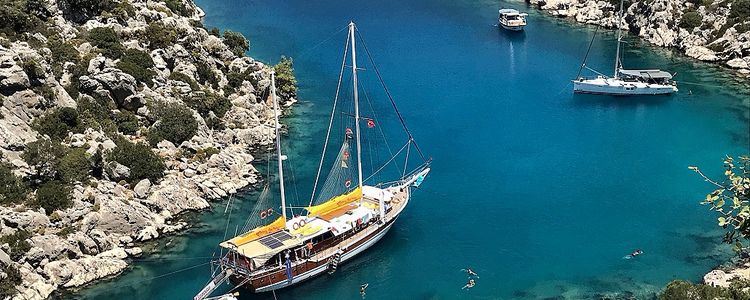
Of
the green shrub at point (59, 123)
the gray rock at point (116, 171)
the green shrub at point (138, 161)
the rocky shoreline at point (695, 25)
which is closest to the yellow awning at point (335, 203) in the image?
the green shrub at point (138, 161)

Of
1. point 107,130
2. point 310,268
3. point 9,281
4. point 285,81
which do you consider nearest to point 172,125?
point 107,130

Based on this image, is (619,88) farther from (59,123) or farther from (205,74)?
(59,123)

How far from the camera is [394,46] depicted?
142000mm

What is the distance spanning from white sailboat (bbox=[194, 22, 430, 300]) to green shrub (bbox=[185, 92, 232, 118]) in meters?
23.4

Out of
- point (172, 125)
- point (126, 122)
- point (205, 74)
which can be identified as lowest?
point (172, 125)

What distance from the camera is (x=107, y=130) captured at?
83.6 meters

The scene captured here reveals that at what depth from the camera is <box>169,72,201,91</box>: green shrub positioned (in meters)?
98.3

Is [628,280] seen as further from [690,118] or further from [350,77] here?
[350,77]

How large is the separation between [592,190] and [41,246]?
57.3m

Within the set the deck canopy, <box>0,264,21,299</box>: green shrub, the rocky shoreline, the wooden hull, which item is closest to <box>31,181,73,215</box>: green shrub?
<box>0,264,21,299</box>: green shrub

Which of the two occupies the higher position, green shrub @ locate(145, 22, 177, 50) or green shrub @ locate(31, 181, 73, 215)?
green shrub @ locate(145, 22, 177, 50)

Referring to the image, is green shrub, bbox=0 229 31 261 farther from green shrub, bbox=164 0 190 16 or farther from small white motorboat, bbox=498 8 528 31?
small white motorboat, bbox=498 8 528 31

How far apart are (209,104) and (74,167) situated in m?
24.3

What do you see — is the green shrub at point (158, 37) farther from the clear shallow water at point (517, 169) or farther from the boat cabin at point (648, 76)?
the boat cabin at point (648, 76)
